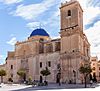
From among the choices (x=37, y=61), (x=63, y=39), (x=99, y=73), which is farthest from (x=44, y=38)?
(x=99, y=73)

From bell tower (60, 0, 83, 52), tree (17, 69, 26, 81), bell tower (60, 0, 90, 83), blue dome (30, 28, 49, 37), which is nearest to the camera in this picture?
bell tower (60, 0, 90, 83)

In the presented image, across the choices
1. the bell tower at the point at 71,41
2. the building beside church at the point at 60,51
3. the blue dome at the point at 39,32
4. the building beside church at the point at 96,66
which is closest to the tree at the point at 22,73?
the building beside church at the point at 60,51

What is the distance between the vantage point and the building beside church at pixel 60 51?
47.1 meters

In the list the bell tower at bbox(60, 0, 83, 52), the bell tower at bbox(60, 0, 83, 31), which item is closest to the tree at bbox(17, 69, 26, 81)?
the bell tower at bbox(60, 0, 83, 52)

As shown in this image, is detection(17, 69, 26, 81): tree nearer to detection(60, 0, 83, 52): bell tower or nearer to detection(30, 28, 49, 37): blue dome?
detection(30, 28, 49, 37): blue dome

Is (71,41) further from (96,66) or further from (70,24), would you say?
(96,66)

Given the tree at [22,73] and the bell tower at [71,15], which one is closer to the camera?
the bell tower at [71,15]

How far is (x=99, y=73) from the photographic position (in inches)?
3078

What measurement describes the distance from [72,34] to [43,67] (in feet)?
34.5

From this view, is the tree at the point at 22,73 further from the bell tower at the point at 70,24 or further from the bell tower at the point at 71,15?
the bell tower at the point at 71,15

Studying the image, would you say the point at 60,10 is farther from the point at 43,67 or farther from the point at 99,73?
the point at 99,73

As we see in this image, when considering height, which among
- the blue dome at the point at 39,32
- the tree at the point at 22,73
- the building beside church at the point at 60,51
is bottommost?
the tree at the point at 22,73

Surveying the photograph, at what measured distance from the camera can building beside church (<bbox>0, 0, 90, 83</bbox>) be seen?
47062 millimetres

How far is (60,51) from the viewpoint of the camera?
49.8 meters
